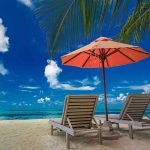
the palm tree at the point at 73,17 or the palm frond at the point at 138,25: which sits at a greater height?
the palm frond at the point at 138,25

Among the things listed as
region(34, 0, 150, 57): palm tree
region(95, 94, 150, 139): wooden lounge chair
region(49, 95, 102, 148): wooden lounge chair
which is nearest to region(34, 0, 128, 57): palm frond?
region(34, 0, 150, 57): palm tree

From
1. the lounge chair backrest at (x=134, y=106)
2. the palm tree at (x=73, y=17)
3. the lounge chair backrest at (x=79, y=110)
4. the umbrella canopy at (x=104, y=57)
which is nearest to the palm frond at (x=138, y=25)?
the palm tree at (x=73, y=17)

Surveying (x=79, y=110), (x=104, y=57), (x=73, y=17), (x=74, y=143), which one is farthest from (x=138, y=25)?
(x=104, y=57)

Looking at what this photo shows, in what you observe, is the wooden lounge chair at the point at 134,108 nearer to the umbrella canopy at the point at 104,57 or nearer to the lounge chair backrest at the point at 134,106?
the lounge chair backrest at the point at 134,106

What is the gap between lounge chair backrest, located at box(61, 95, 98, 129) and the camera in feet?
12.3

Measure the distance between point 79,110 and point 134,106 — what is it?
1.24 metres

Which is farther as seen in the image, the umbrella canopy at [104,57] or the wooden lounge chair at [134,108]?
the umbrella canopy at [104,57]

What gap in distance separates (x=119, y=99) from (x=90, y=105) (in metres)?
31.3

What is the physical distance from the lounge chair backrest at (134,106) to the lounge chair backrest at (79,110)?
760 millimetres

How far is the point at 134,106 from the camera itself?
4355 millimetres

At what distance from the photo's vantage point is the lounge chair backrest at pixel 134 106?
4238 millimetres

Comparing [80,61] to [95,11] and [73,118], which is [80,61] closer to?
[73,118]

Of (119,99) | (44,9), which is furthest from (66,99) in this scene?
(119,99)

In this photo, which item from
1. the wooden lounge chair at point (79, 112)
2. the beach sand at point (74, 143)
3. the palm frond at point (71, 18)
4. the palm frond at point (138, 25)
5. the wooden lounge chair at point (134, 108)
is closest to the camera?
the palm frond at point (71, 18)
